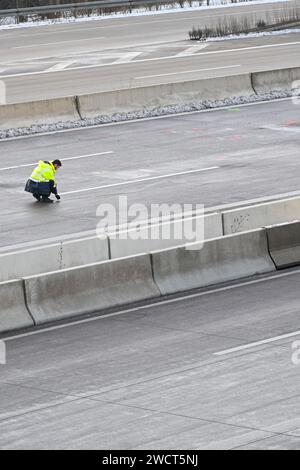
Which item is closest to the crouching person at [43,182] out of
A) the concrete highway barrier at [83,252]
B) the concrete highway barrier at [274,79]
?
the concrete highway barrier at [83,252]

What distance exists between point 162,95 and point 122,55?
11.6 meters

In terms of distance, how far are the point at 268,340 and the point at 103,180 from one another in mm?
11574

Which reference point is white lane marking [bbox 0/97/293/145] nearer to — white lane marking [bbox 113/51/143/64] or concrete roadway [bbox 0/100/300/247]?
concrete roadway [bbox 0/100/300/247]

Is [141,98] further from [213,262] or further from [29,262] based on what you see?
[29,262]

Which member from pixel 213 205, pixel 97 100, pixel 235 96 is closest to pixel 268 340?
pixel 213 205

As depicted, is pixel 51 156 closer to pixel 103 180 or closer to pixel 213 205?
pixel 103 180

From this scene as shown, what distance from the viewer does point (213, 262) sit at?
19.0 meters

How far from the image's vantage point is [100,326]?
16641 millimetres

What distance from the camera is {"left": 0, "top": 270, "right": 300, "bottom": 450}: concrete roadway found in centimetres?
1202

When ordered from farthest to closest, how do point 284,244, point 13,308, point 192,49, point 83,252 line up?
point 192,49 → point 284,244 → point 83,252 → point 13,308

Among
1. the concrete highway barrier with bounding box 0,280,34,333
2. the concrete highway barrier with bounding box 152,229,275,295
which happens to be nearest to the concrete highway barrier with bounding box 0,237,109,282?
the concrete highway barrier with bounding box 0,280,34,333

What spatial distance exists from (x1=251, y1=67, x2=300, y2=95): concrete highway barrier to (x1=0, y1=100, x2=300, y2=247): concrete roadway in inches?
38.6

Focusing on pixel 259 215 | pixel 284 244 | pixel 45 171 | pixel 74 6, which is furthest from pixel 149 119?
pixel 74 6

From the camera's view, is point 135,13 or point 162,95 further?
point 135,13
